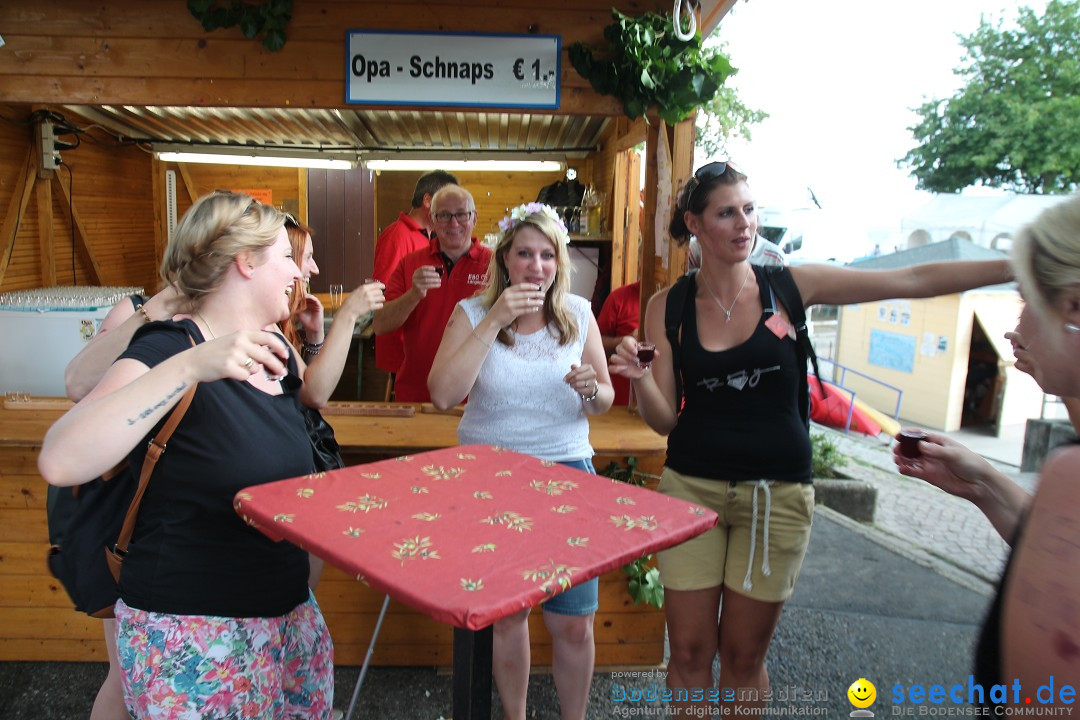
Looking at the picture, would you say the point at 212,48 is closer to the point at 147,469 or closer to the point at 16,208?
the point at 147,469

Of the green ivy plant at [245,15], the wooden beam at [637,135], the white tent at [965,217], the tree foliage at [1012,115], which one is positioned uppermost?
the tree foliage at [1012,115]

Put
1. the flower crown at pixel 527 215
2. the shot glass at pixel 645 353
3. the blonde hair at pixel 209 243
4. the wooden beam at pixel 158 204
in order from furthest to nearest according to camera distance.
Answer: the wooden beam at pixel 158 204
the flower crown at pixel 527 215
the shot glass at pixel 645 353
the blonde hair at pixel 209 243

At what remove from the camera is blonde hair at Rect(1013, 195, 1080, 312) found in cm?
101

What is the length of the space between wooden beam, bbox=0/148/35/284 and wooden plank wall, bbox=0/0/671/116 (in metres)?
1.88

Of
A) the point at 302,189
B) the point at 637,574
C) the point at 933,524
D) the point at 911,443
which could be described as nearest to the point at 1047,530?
the point at 911,443

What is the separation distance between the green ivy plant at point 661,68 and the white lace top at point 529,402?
1.31 metres

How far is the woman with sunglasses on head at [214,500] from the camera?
159 centimetres

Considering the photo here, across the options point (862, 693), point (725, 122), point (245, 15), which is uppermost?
point (725, 122)

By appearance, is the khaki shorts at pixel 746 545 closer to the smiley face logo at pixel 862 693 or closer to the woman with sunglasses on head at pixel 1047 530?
the woman with sunglasses on head at pixel 1047 530

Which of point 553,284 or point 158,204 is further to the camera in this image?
point 158,204

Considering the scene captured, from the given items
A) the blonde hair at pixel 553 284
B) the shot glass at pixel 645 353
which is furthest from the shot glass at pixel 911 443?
the blonde hair at pixel 553 284

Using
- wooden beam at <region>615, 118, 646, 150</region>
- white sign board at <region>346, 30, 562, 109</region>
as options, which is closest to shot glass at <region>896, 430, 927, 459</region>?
white sign board at <region>346, 30, 562, 109</region>

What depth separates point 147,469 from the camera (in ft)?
5.26

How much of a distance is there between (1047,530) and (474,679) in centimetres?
107
